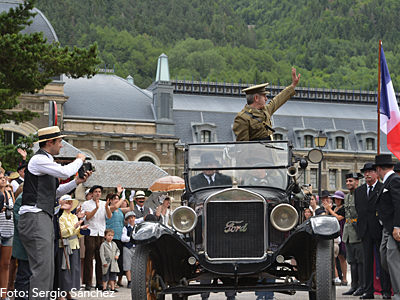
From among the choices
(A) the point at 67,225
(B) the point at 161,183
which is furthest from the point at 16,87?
(A) the point at 67,225

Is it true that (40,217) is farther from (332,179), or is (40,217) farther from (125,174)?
(332,179)

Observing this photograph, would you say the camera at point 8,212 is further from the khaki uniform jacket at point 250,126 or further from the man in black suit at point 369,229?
the man in black suit at point 369,229

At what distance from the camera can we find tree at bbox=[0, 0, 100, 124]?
1758 centimetres

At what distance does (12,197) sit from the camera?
10562 mm

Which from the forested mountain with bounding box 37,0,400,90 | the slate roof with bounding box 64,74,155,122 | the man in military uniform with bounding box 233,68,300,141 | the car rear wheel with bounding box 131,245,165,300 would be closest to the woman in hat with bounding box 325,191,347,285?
the man in military uniform with bounding box 233,68,300,141

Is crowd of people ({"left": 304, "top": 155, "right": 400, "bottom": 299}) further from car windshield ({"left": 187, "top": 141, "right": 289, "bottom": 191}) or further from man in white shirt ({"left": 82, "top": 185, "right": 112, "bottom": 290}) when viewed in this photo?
man in white shirt ({"left": 82, "top": 185, "right": 112, "bottom": 290})

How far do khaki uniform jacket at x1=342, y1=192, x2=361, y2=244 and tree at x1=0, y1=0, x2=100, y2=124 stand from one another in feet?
28.5

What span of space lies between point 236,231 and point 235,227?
0.17ft

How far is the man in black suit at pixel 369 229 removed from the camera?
1173 centimetres

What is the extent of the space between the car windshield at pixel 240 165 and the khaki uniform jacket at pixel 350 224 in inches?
187

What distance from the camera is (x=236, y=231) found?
8016 mm

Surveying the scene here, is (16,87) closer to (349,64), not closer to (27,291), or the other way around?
(27,291)

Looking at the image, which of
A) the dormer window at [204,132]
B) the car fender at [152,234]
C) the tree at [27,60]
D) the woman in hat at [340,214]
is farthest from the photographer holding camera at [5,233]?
the dormer window at [204,132]

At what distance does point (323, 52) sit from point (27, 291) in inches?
3915
